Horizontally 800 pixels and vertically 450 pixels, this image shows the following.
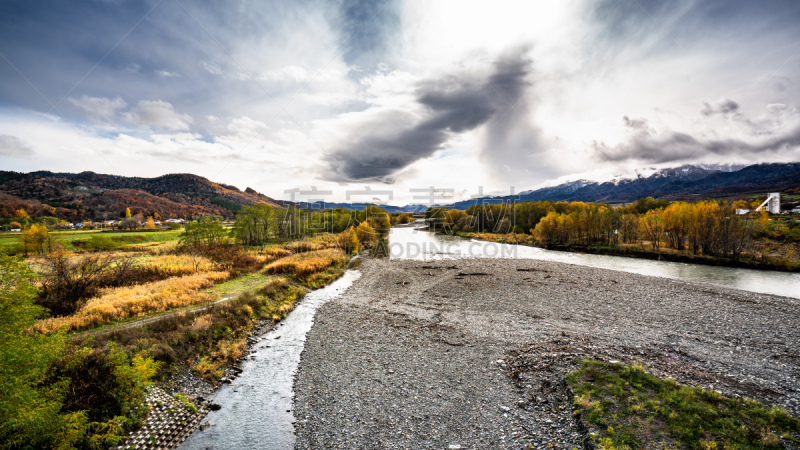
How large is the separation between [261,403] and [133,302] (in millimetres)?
13123

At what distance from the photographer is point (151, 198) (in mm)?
185750

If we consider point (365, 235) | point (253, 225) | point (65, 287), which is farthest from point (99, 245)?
point (365, 235)

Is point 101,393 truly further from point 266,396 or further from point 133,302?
point 133,302

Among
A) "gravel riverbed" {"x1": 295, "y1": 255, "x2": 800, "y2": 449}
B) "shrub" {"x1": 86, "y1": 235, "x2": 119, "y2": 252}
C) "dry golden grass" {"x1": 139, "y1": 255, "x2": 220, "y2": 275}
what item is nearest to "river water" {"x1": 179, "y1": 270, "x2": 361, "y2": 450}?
"gravel riverbed" {"x1": 295, "y1": 255, "x2": 800, "y2": 449}

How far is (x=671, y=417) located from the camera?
324 inches

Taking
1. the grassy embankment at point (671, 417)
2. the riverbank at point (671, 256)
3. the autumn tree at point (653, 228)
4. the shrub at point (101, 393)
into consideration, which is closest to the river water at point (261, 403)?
the shrub at point (101, 393)

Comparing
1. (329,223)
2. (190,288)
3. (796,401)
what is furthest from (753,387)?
(329,223)

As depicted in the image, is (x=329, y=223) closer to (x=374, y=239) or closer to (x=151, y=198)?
(x=374, y=239)

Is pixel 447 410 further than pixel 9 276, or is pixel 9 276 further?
pixel 447 410

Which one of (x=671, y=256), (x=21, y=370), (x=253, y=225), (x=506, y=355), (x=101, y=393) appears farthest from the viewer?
(x=253, y=225)

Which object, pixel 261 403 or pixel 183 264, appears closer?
pixel 261 403

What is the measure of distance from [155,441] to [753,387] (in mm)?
20425

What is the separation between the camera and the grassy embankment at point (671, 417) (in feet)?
24.6

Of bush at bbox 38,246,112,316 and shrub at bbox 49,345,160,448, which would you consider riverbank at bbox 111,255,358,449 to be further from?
bush at bbox 38,246,112,316
